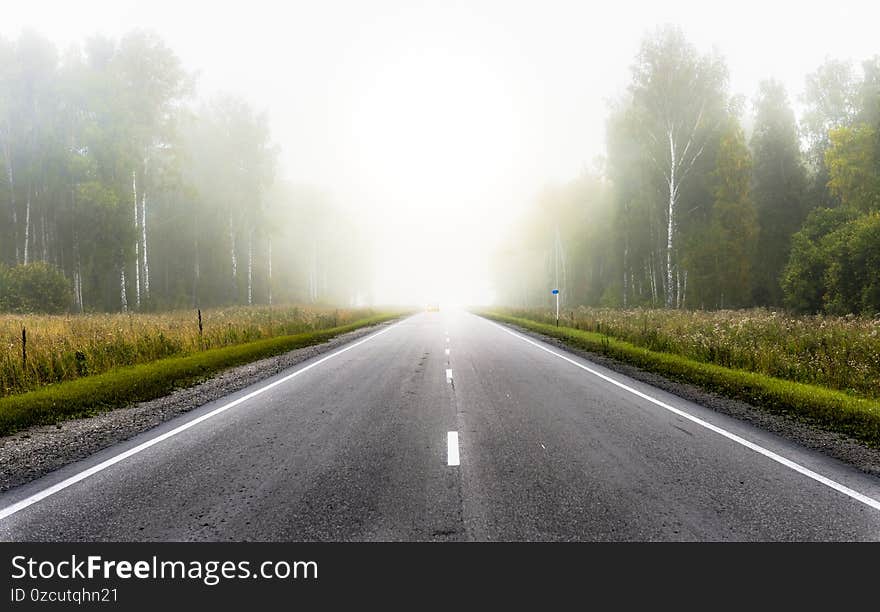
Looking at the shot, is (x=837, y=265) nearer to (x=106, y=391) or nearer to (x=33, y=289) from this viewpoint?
(x=106, y=391)

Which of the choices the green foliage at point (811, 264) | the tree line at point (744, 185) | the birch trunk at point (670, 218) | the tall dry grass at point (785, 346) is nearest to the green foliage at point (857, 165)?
the tree line at point (744, 185)

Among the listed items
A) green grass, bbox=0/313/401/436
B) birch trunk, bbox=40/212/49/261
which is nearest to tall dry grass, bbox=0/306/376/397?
green grass, bbox=0/313/401/436

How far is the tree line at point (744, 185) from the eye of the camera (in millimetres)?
22328

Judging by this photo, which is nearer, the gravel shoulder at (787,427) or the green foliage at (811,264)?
the gravel shoulder at (787,427)

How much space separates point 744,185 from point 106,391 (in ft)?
116

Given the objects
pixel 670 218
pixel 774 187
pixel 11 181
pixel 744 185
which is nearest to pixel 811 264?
pixel 670 218

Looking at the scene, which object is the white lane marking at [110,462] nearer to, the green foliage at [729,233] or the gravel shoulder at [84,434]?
the gravel shoulder at [84,434]

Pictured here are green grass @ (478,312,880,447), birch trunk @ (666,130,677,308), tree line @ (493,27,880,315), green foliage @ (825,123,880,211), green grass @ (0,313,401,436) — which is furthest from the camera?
birch trunk @ (666,130,677,308)

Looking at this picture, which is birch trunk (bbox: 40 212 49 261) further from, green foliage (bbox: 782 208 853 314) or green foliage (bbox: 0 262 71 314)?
green foliage (bbox: 782 208 853 314)

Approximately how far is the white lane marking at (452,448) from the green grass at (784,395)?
518 cm

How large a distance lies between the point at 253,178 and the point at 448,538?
40321 mm

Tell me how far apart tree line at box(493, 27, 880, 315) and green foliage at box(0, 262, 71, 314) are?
113 ft

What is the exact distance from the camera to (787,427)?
602 cm

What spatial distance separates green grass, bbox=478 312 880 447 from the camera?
5.96 meters
